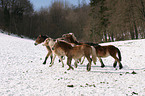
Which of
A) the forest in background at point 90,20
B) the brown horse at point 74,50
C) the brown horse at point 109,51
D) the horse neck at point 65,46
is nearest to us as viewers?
the brown horse at point 74,50

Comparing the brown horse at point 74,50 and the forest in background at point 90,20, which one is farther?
the forest in background at point 90,20

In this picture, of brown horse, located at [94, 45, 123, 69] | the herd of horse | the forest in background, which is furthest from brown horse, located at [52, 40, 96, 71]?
the forest in background

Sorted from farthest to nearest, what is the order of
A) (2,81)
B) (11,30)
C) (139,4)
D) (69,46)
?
(11,30) → (139,4) → (69,46) → (2,81)

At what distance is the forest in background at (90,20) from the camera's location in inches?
1361

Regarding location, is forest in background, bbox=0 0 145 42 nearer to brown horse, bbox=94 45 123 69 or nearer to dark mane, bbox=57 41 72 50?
brown horse, bbox=94 45 123 69

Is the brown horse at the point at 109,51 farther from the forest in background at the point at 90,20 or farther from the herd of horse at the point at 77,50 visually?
the forest in background at the point at 90,20

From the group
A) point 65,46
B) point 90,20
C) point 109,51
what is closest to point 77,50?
point 65,46

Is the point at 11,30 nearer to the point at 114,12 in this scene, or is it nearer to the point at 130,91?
the point at 114,12

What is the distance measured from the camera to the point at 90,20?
44094mm

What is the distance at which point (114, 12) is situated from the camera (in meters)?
39.9

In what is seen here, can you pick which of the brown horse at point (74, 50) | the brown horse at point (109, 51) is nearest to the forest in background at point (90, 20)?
the brown horse at point (109, 51)

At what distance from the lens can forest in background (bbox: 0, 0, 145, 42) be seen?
34.6 m

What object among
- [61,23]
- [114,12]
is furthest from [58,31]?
[114,12]

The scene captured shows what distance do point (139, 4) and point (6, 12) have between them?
144 feet
